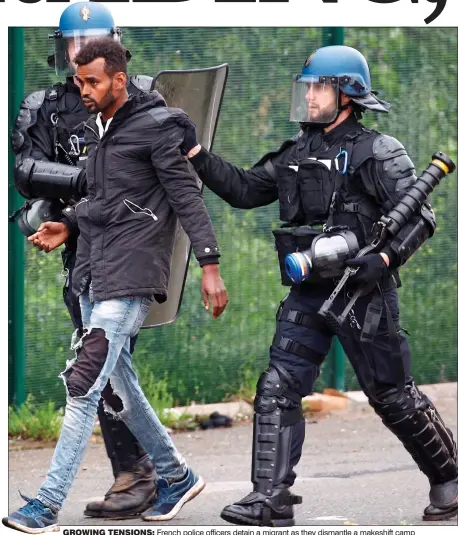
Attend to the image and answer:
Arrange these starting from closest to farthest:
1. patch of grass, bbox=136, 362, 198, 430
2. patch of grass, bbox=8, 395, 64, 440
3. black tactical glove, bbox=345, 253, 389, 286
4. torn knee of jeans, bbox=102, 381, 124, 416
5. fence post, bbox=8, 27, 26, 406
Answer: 1. black tactical glove, bbox=345, 253, 389, 286
2. torn knee of jeans, bbox=102, 381, 124, 416
3. fence post, bbox=8, 27, 26, 406
4. patch of grass, bbox=8, 395, 64, 440
5. patch of grass, bbox=136, 362, 198, 430

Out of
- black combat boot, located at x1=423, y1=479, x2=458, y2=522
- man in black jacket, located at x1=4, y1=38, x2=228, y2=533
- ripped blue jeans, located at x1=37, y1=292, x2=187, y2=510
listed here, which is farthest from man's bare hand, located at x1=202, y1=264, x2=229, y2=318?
black combat boot, located at x1=423, y1=479, x2=458, y2=522

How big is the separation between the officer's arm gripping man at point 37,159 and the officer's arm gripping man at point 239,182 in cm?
55

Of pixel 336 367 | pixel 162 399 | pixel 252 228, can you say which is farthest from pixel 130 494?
pixel 336 367

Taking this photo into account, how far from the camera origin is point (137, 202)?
20.1 feet

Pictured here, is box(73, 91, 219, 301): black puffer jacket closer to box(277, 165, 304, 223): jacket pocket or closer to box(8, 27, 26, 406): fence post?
box(277, 165, 304, 223): jacket pocket

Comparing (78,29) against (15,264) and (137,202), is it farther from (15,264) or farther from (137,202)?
(15,264)

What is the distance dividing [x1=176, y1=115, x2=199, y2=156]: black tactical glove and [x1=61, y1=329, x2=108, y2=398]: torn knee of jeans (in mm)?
824

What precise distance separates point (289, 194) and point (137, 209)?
666 millimetres

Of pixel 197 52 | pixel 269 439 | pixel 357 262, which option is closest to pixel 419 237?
pixel 357 262

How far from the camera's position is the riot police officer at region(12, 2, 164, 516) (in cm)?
648

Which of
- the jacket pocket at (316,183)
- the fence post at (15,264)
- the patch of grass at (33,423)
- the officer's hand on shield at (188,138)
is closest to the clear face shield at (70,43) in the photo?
the officer's hand on shield at (188,138)

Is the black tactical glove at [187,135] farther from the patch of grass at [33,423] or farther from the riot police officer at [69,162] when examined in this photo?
the patch of grass at [33,423]

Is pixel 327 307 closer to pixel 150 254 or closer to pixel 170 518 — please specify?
pixel 150 254

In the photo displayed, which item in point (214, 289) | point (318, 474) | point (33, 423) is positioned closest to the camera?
point (214, 289)
